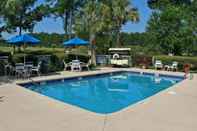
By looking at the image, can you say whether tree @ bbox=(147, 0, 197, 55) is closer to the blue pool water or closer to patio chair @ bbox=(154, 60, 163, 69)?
patio chair @ bbox=(154, 60, 163, 69)

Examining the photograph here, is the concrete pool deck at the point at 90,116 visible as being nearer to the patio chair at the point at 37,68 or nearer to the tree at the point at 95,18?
the patio chair at the point at 37,68

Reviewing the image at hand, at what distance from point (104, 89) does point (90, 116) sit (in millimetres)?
7466

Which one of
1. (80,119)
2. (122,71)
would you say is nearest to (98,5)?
(122,71)

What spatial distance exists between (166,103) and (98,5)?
581 inches

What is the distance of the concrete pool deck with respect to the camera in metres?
6.04

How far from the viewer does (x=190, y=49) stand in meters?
26.8

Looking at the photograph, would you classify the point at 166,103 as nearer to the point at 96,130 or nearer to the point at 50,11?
the point at 96,130

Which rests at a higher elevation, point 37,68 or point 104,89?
point 37,68

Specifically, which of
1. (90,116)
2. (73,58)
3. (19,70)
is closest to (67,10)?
(73,58)

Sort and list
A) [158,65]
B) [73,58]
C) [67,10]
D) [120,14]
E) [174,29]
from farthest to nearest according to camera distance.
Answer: [67,10]
[174,29]
[120,14]
[158,65]
[73,58]

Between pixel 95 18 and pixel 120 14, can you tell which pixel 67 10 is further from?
pixel 95 18

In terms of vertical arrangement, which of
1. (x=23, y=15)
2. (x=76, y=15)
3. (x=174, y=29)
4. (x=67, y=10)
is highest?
(x=67, y=10)

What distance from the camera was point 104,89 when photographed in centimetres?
1433

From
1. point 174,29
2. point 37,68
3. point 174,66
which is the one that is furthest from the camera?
point 174,29
